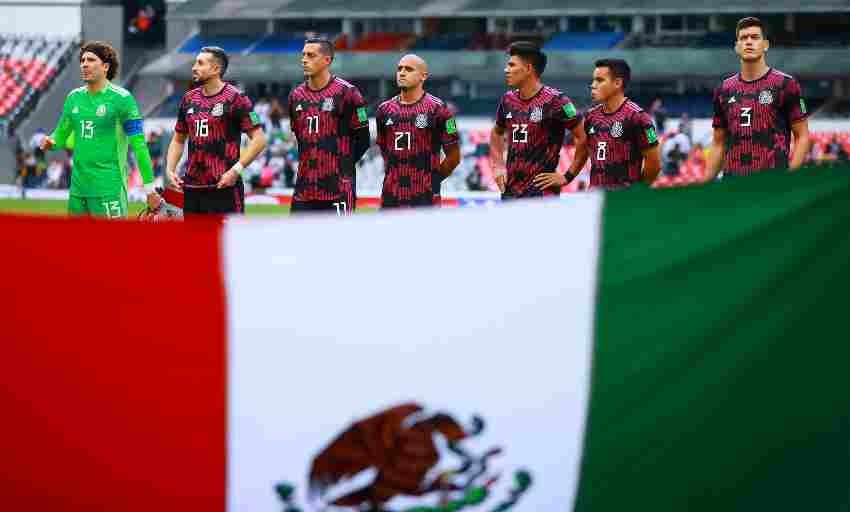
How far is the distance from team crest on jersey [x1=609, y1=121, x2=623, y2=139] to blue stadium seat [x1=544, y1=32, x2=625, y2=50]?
35.1 meters

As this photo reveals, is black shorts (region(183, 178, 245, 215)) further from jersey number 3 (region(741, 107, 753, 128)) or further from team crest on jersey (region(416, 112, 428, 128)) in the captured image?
jersey number 3 (region(741, 107, 753, 128))

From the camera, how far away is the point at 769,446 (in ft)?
14.6

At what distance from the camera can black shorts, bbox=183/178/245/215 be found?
12.8m

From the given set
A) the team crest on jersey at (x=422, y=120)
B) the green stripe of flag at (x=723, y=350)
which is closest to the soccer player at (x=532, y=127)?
the team crest on jersey at (x=422, y=120)

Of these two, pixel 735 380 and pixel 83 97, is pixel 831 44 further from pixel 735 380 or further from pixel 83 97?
pixel 735 380

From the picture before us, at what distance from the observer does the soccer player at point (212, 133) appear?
12.6 m

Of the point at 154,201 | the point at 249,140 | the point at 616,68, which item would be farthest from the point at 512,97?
the point at 154,201

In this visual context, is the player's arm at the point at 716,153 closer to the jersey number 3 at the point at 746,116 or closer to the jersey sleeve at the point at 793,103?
the jersey number 3 at the point at 746,116

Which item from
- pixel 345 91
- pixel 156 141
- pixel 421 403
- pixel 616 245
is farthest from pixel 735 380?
pixel 156 141

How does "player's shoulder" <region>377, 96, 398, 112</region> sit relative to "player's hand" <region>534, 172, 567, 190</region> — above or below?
above

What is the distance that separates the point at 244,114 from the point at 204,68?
0.52 m

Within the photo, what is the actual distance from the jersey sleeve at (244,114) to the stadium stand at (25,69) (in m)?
38.8

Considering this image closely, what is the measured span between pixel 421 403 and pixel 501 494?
0.36m

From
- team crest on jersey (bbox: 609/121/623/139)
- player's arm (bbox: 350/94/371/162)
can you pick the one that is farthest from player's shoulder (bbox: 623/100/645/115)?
player's arm (bbox: 350/94/371/162)
